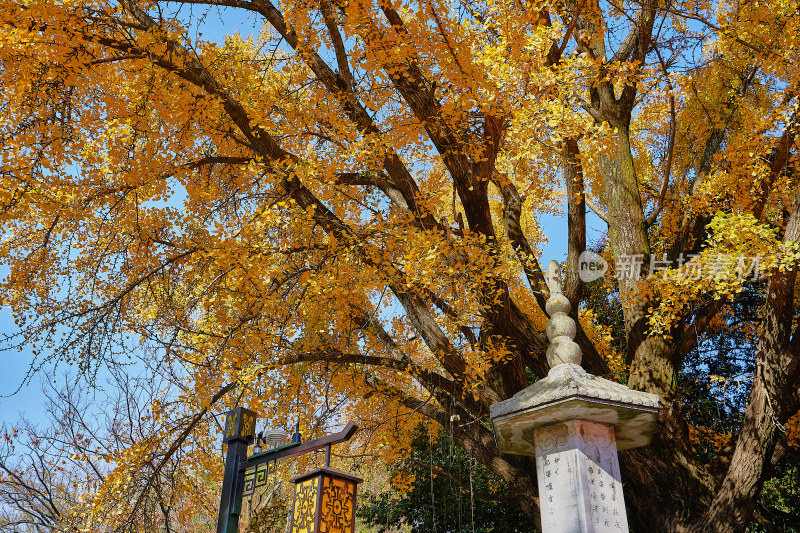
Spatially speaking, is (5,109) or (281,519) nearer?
(5,109)

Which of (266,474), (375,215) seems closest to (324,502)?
(266,474)

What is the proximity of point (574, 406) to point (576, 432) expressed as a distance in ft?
0.82

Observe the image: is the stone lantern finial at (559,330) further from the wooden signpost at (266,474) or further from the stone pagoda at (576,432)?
the wooden signpost at (266,474)

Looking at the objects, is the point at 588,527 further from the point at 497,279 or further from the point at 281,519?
the point at 281,519

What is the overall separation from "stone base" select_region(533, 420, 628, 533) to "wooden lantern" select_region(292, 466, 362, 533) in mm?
1466

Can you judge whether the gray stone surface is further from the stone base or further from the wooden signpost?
the wooden signpost

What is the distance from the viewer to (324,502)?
448 centimetres

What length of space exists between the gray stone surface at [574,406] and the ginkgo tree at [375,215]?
5.30 ft

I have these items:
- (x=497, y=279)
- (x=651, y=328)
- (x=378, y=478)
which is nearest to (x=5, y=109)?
(x=497, y=279)

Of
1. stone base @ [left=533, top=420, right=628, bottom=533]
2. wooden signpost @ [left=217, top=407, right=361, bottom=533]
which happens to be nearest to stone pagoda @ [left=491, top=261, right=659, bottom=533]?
stone base @ [left=533, top=420, right=628, bottom=533]

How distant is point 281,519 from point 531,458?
421cm

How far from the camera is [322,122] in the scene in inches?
278

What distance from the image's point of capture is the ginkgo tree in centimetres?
583

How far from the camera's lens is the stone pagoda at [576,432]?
399 centimetres
